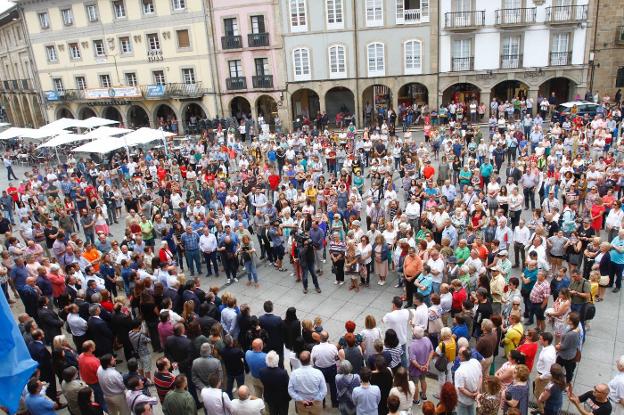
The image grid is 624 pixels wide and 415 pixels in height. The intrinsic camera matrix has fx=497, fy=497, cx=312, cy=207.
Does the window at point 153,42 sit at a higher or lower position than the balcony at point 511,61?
higher

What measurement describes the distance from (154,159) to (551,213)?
62.7ft

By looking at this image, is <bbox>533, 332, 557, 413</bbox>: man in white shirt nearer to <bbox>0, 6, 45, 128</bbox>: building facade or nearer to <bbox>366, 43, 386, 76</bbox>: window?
<bbox>366, 43, 386, 76</bbox>: window

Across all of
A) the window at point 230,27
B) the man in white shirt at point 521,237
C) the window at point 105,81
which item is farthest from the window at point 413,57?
the window at point 105,81

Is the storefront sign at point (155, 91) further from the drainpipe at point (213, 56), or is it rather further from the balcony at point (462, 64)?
the balcony at point (462, 64)

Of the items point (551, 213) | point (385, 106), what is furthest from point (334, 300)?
point (385, 106)

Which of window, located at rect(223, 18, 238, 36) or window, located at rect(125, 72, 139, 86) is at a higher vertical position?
window, located at rect(223, 18, 238, 36)

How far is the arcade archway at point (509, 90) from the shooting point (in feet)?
113

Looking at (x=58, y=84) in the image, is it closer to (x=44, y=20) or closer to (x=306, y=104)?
(x=44, y=20)

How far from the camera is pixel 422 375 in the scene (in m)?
8.05

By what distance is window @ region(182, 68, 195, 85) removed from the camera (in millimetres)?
37469

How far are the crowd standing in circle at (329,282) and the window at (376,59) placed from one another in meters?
14.2

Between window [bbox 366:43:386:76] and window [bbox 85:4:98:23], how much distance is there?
2212cm

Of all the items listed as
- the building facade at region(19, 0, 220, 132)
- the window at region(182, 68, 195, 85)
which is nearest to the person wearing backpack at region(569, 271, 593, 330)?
the building facade at region(19, 0, 220, 132)

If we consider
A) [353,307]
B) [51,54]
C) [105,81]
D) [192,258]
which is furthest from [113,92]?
[353,307]
